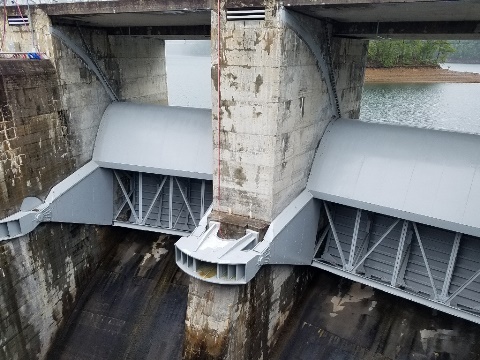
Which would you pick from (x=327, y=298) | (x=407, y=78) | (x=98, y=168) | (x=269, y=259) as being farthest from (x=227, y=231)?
(x=407, y=78)

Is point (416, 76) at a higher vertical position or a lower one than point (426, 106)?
higher

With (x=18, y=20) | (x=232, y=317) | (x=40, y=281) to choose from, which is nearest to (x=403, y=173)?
(x=232, y=317)

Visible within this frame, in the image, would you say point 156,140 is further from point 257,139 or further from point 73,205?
point 257,139

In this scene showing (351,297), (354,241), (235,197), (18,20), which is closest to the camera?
(235,197)

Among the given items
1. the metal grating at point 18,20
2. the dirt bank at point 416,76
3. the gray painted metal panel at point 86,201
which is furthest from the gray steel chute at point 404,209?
the dirt bank at point 416,76

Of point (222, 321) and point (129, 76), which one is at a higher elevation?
point (129, 76)

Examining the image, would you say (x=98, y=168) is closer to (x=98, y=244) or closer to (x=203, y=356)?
(x=98, y=244)
